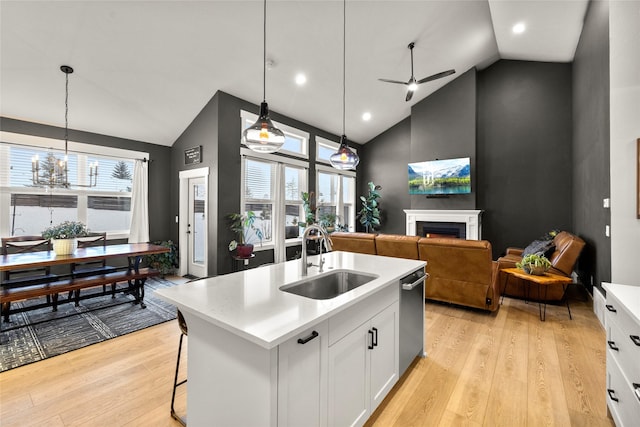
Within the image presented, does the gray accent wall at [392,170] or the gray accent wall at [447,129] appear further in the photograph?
the gray accent wall at [392,170]

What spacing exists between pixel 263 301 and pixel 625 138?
3.05 meters

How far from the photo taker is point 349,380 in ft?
4.79

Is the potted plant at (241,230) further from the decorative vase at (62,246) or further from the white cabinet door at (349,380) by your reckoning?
the white cabinet door at (349,380)

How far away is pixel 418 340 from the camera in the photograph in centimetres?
236

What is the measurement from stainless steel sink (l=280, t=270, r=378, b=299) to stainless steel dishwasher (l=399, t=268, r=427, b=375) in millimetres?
316

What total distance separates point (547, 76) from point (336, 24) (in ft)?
14.4

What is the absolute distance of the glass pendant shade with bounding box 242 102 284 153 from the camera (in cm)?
203

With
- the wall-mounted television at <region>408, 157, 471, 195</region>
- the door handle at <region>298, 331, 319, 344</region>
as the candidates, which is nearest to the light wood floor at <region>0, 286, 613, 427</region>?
the door handle at <region>298, 331, 319, 344</region>

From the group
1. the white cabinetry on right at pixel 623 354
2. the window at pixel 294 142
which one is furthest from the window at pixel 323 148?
the white cabinetry on right at pixel 623 354

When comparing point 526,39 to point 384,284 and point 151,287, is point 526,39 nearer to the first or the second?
point 384,284

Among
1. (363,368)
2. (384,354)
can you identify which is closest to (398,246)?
(384,354)

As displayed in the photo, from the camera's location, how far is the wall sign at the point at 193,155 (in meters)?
4.88

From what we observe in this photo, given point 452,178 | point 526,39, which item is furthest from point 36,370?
point 526,39

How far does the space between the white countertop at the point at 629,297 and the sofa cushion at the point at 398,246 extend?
190 cm
